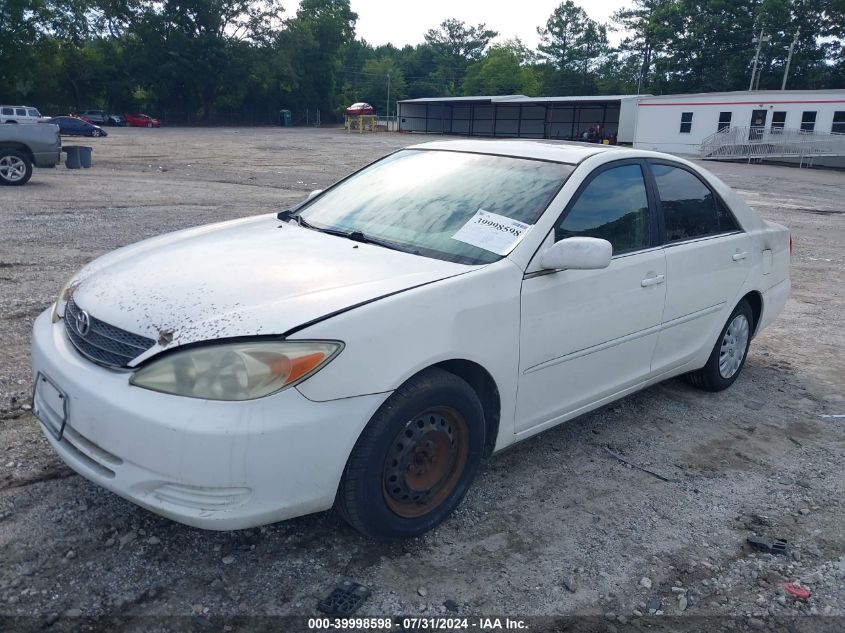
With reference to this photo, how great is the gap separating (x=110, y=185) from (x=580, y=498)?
A: 1467cm

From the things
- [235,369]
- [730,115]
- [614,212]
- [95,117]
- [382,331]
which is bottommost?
[235,369]

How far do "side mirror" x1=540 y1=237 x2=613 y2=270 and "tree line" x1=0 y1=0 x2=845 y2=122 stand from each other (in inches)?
2492

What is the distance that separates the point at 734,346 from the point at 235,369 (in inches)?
147

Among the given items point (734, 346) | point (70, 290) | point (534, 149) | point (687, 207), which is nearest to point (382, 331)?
point (70, 290)

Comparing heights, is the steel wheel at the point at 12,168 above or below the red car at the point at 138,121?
below

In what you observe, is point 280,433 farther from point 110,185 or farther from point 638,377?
point 110,185

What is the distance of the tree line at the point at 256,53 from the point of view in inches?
2343

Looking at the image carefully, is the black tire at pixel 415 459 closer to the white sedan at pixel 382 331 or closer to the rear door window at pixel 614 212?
the white sedan at pixel 382 331

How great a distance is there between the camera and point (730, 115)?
38812 millimetres

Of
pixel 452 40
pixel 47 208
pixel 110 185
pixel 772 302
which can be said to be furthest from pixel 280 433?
pixel 452 40

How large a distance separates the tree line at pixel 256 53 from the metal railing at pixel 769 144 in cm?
2532

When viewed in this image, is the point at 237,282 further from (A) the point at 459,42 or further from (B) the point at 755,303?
(A) the point at 459,42

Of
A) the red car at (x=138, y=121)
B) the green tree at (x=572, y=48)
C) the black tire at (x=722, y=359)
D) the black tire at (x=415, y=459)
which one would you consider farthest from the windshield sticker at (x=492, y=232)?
the green tree at (x=572, y=48)

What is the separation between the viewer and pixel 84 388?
2.56 meters
